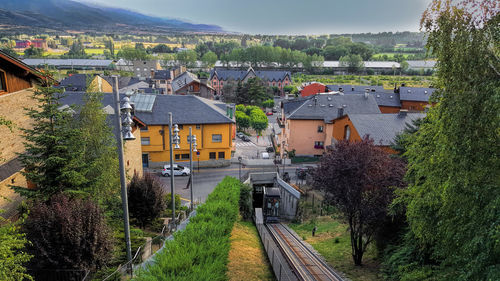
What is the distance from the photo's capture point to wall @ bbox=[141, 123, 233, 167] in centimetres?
3894

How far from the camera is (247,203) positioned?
28.3 metres

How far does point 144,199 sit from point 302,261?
34.0 feet

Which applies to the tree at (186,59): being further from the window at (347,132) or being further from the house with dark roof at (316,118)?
the window at (347,132)

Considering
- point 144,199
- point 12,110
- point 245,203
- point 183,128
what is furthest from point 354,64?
point 12,110

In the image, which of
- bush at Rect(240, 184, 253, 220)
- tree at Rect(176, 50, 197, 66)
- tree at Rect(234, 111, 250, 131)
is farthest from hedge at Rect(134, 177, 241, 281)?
tree at Rect(176, 50, 197, 66)

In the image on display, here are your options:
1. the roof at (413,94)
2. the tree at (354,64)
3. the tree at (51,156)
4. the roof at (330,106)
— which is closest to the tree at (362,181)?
the tree at (51,156)

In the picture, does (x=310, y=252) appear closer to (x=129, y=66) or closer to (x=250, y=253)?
(x=250, y=253)

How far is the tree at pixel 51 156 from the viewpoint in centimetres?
1399

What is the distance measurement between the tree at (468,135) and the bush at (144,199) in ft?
50.5

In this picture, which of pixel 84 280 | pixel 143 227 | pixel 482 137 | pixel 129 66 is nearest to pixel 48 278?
pixel 84 280

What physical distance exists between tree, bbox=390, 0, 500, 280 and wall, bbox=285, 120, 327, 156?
127ft

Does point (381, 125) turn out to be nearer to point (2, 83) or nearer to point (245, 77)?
point (2, 83)

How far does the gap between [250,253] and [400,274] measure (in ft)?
25.6

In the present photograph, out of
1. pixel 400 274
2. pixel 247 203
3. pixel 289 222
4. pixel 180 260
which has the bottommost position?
pixel 289 222
